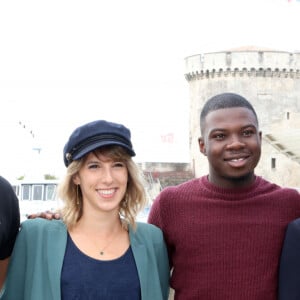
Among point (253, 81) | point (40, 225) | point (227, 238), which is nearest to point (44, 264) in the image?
point (40, 225)

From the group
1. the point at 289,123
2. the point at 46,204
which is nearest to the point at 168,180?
the point at 289,123

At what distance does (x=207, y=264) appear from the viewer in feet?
8.11

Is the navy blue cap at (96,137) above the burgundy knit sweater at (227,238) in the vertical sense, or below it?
above

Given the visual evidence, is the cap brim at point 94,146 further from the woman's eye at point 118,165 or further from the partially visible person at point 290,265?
the partially visible person at point 290,265

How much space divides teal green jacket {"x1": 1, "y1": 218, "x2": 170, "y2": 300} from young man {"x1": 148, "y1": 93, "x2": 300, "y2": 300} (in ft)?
0.60

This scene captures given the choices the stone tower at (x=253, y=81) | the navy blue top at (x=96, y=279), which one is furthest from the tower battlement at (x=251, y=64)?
the navy blue top at (x=96, y=279)

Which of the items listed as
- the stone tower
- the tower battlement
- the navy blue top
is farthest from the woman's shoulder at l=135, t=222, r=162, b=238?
the tower battlement

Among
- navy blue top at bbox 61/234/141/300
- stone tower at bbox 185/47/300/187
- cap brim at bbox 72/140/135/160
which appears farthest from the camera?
stone tower at bbox 185/47/300/187

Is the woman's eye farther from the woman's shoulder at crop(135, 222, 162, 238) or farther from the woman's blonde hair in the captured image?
the woman's shoulder at crop(135, 222, 162, 238)

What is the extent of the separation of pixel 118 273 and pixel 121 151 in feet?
1.42

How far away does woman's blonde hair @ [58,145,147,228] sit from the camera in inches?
94.5

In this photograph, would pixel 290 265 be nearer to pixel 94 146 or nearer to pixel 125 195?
pixel 125 195

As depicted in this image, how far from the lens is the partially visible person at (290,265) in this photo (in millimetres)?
2291

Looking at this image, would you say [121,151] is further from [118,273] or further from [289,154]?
[289,154]
